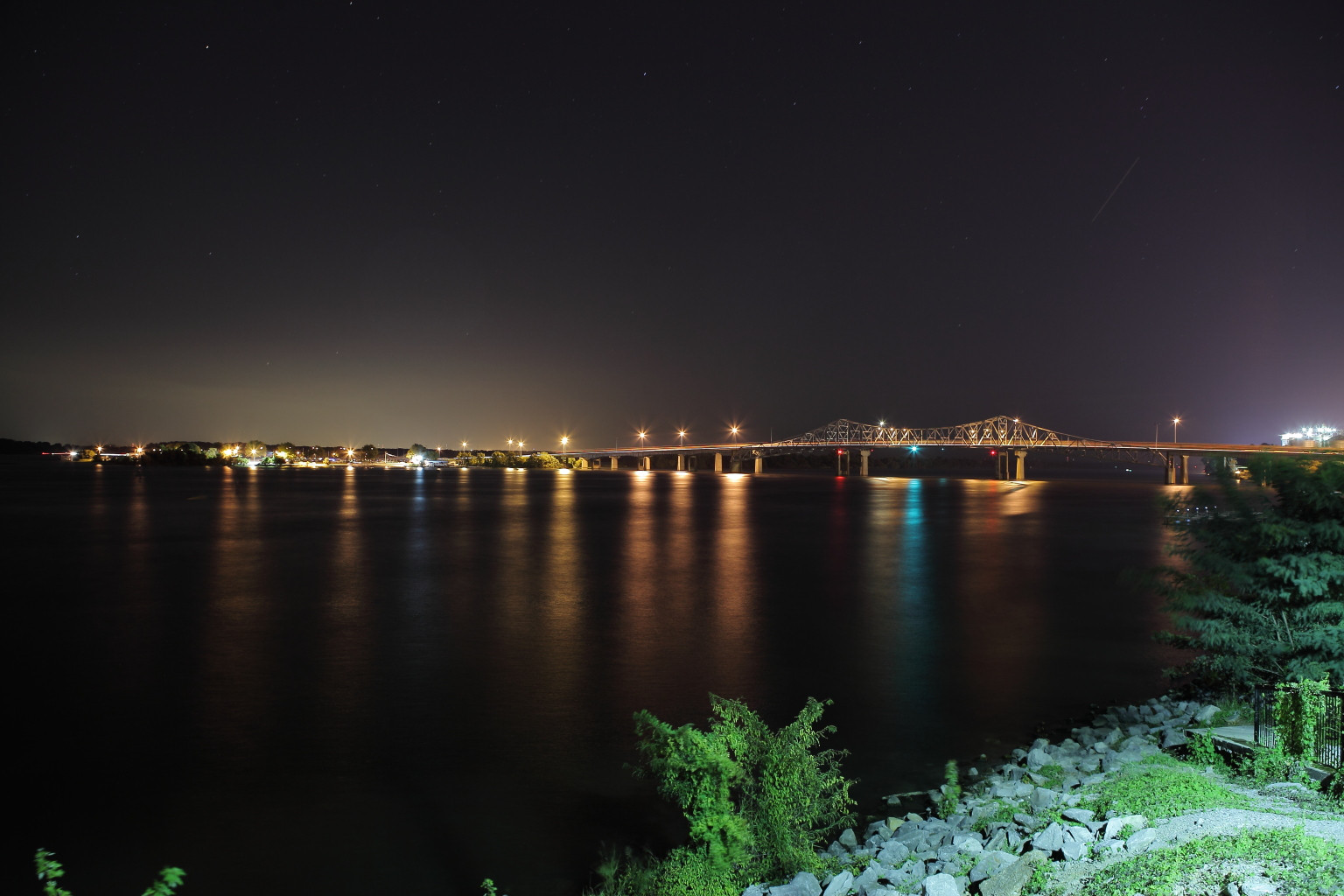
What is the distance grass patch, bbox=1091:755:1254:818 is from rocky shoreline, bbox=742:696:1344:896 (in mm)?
181

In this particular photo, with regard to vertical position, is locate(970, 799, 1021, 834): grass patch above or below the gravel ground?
below

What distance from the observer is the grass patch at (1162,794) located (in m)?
7.31

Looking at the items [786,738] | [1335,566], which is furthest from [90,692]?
[1335,566]

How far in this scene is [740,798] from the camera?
28.1ft

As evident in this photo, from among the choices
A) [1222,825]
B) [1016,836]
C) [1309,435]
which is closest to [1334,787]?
[1222,825]

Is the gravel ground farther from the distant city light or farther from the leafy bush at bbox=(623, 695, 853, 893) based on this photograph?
the distant city light

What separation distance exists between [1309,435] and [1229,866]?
140242mm

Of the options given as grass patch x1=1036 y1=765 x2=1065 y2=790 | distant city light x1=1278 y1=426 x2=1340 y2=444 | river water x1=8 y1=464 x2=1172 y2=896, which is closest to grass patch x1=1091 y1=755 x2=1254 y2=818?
grass patch x1=1036 y1=765 x2=1065 y2=790

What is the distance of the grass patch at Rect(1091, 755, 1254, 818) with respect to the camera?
731 centimetres

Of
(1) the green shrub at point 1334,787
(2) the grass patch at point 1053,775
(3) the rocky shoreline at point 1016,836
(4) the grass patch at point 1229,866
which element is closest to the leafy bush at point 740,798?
(3) the rocky shoreline at point 1016,836

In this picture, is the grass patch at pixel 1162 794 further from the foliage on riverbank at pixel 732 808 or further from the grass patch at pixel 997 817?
the foliage on riverbank at pixel 732 808

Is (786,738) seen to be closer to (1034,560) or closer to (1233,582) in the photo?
(1233,582)

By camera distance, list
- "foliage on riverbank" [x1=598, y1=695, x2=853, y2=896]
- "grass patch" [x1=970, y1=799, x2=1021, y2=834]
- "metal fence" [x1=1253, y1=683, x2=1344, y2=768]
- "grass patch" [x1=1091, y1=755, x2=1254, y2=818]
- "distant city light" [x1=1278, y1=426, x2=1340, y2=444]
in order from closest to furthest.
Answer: "grass patch" [x1=1091, y1=755, x2=1254, y2=818]
"foliage on riverbank" [x1=598, y1=695, x2=853, y2=896]
"grass patch" [x1=970, y1=799, x2=1021, y2=834]
"metal fence" [x1=1253, y1=683, x2=1344, y2=768]
"distant city light" [x1=1278, y1=426, x2=1340, y2=444]

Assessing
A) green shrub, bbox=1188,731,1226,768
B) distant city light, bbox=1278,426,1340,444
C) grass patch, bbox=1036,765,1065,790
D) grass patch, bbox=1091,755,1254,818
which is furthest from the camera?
distant city light, bbox=1278,426,1340,444
